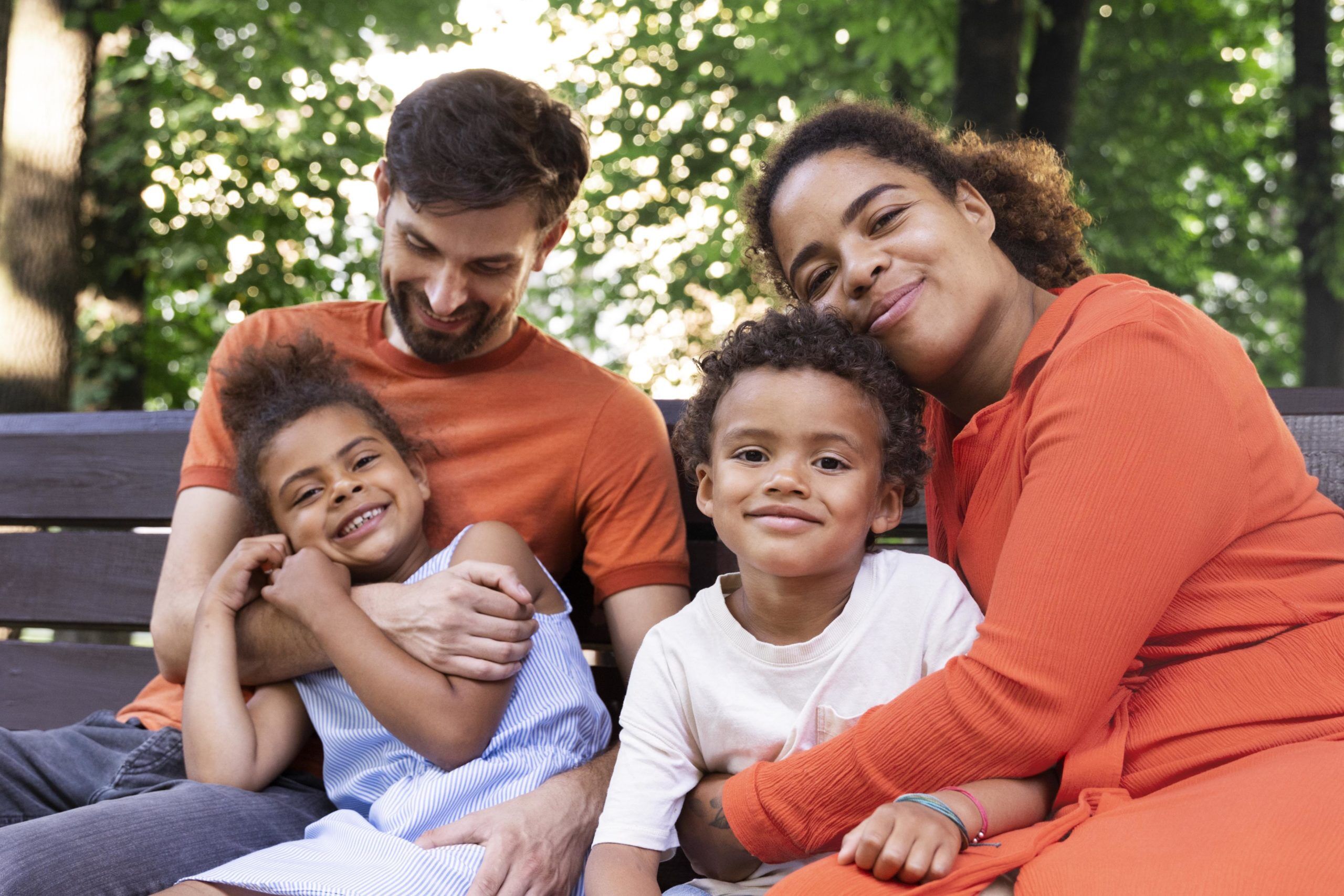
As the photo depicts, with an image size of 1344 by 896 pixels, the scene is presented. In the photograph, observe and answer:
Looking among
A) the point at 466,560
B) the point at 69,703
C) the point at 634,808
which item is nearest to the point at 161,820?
the point at 466,560

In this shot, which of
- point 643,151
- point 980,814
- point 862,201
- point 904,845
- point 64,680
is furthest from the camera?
point 643,151

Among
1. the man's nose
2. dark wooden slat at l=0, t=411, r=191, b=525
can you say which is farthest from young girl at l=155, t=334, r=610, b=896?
dark wooden slat at l=0, t=411, r=191, b=525

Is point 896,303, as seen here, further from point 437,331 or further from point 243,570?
point 243,570

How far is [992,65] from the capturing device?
5.67 m

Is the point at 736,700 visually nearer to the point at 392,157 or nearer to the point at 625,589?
the point at 625,589

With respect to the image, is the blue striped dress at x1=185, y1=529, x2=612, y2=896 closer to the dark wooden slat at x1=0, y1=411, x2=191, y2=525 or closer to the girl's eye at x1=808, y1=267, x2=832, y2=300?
the girl's eye at x1=808, y1=267, x2=832, y2=300

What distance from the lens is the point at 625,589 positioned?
2.61 meters

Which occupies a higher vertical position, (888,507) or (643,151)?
(888,507)

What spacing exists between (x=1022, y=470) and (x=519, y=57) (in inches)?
314

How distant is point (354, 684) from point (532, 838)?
1.48ft

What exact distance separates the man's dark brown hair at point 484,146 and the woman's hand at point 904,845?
5.70 ft

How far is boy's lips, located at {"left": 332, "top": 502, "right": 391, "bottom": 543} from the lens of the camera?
2.47 m

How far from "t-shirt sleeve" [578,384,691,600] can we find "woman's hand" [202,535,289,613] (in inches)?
26.9

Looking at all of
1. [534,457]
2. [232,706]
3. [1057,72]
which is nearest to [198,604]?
[232,706]
